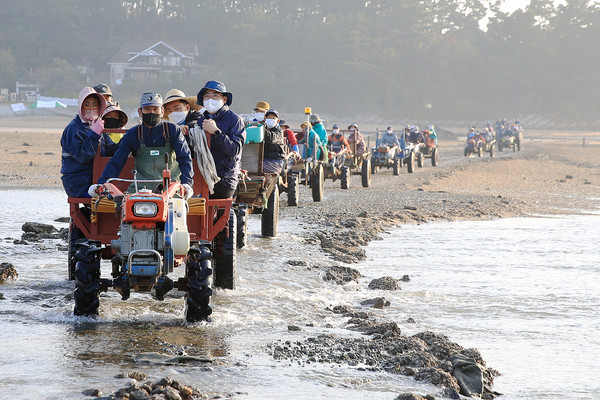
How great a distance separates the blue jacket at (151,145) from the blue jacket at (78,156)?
77 centimetres

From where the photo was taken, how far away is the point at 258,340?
7430mm

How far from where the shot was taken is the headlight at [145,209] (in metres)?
6.91

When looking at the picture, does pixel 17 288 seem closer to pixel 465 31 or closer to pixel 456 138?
pixel 456 138

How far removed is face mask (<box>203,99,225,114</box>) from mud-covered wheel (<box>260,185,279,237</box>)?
12.7 feet

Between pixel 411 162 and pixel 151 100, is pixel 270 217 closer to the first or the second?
pixel 151 100

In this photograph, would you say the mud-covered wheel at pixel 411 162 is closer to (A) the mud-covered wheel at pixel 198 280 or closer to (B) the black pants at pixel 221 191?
(B) the black pants at pixel 221 191

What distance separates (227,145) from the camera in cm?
911

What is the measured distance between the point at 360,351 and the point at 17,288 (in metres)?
4.05

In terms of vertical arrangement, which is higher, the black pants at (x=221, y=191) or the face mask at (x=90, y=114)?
the face mask at (x=90, y=114)

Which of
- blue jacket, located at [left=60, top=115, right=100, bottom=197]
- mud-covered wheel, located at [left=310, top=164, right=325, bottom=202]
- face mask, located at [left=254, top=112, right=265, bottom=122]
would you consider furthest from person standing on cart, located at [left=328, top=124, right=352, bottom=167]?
blue jacket, located at [left=60, top=115, right=100, bottom=197]

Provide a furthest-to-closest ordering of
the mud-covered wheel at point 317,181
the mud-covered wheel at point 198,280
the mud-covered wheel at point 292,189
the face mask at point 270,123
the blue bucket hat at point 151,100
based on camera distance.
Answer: the mud-covered wheel at point 317,181 < the mud-covered wheel at point 292,189 < the face mask at point 270,123 < the blue bucket hat at point 151,100 < the mud-covered wheel at point 198,280

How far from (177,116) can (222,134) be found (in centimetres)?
70

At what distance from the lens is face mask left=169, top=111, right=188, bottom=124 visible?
946cm

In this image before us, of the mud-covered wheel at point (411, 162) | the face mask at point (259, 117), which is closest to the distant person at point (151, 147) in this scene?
the face mask at point (259, 117)
